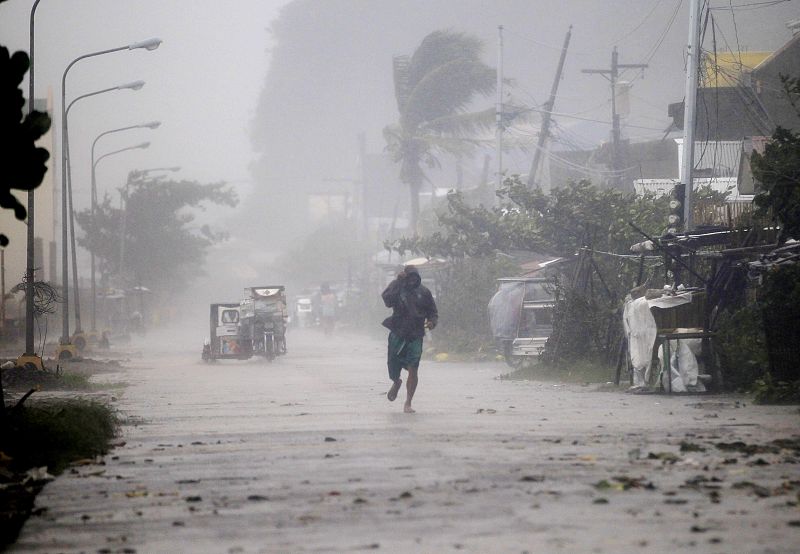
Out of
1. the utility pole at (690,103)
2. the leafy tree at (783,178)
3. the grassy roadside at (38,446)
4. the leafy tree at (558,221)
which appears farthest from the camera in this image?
the leafy tree at (558,221)

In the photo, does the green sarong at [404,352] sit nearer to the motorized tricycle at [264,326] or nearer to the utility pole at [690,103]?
the utility pole at [690,103]

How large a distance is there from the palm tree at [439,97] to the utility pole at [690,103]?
25.8m

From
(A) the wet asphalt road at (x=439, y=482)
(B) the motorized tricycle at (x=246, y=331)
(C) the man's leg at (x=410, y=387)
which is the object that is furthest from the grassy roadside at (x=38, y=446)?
(B) the motorized tricycle at (x=246, y=331)

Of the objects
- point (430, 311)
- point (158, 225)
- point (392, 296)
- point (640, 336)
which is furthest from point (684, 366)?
point (158, 225)

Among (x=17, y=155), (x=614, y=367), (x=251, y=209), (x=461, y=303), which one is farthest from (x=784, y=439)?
(x=251, y=209)

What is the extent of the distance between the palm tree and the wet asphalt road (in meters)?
34.3

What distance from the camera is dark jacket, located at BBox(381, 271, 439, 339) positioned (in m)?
16.5

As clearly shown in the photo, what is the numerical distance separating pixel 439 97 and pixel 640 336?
Answer: 108 feet

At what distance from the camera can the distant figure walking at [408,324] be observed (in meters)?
16.4

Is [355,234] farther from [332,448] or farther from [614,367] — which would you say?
[332,448]

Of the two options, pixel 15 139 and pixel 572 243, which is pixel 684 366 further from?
pixel 15 139

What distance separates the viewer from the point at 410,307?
1652 cm

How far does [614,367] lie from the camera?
2305 centimetres

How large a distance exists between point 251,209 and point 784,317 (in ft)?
451
